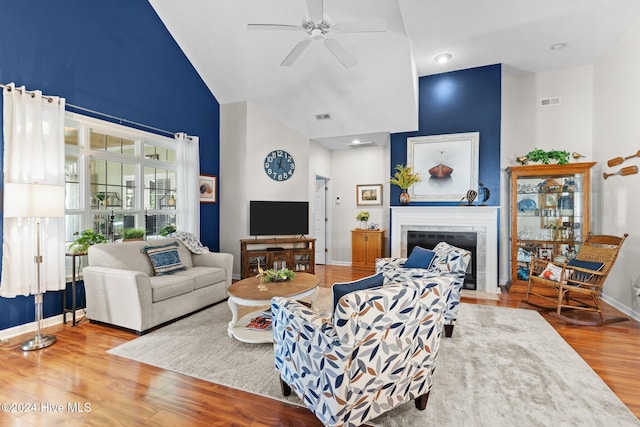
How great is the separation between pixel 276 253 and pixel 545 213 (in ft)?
14.7

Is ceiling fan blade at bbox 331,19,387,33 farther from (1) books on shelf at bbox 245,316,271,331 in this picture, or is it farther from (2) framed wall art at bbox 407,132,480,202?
(1) books on shelf at bbox 245,316,271,331

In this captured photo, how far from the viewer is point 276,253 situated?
5.66 m

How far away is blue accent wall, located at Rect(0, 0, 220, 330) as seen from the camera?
10.6 ft

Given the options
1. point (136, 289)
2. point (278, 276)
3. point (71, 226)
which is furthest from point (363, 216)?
point (71, 226)

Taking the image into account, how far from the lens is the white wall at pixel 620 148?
3.87 meters

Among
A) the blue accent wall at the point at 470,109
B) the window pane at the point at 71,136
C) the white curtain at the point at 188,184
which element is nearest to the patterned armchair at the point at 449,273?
the blue accent wall at the point at 470,109

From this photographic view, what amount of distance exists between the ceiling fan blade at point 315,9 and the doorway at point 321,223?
4.50m

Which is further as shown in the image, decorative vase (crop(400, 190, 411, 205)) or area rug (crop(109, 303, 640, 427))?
decorative vase (crop(400, 190, 411, 205))

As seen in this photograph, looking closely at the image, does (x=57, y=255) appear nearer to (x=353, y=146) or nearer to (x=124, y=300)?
(x=124, y=300)

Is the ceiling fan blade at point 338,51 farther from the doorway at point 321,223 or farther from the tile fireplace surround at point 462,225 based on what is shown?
the doorway at point 321,223

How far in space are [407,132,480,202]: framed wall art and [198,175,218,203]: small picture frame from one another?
347 cm

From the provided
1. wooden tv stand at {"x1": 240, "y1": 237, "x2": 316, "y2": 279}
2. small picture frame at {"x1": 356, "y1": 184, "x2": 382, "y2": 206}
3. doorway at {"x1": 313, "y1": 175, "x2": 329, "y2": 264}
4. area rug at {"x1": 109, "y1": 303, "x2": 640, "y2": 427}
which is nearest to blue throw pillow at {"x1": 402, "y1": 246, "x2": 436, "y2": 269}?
area rug at {"x1": 109, "y1": 303, "x2": 640, "y2": 427}

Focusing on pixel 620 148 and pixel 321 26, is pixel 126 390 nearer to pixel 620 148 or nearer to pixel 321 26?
pixel 321 26

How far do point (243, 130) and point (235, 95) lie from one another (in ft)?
1.97
